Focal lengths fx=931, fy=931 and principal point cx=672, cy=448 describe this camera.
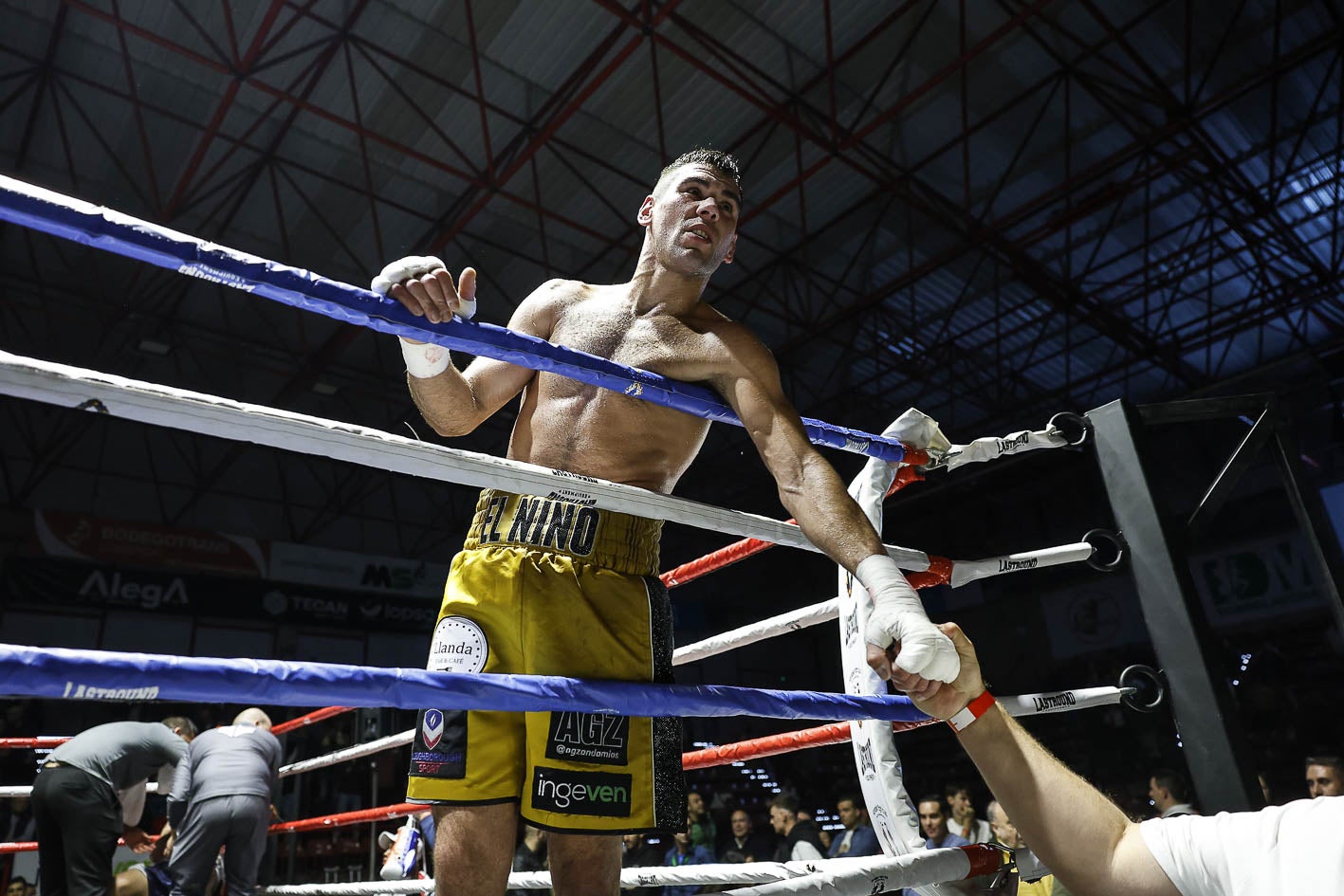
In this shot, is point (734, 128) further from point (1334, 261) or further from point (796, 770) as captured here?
point (796, 770)

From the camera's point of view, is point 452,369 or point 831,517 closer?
point 831,517

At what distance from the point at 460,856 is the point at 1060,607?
1102cm

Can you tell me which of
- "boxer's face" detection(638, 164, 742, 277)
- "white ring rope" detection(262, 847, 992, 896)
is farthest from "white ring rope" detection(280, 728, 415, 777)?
"boxer's face" detection(638, 164, 742, 277)

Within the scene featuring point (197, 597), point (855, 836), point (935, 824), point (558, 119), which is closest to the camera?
point (935, 824)

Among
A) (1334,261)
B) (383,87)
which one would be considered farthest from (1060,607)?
(383,87)

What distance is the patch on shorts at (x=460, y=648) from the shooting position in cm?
141

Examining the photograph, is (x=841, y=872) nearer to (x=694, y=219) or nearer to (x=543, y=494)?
(x=543, y=494)

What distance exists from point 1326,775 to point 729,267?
6875 millimetres

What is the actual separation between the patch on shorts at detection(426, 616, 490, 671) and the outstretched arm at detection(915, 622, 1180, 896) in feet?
2.18

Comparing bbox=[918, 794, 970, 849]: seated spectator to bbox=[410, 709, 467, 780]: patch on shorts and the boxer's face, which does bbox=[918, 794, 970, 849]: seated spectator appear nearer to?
the boxer's face

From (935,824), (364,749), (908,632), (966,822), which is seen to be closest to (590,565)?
(908,632)

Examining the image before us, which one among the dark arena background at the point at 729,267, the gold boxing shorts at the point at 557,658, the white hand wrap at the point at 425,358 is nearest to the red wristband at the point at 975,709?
the gold boxing shorts at the point at 557,658

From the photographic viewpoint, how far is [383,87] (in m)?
7.11

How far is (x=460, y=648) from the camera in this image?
143cm
